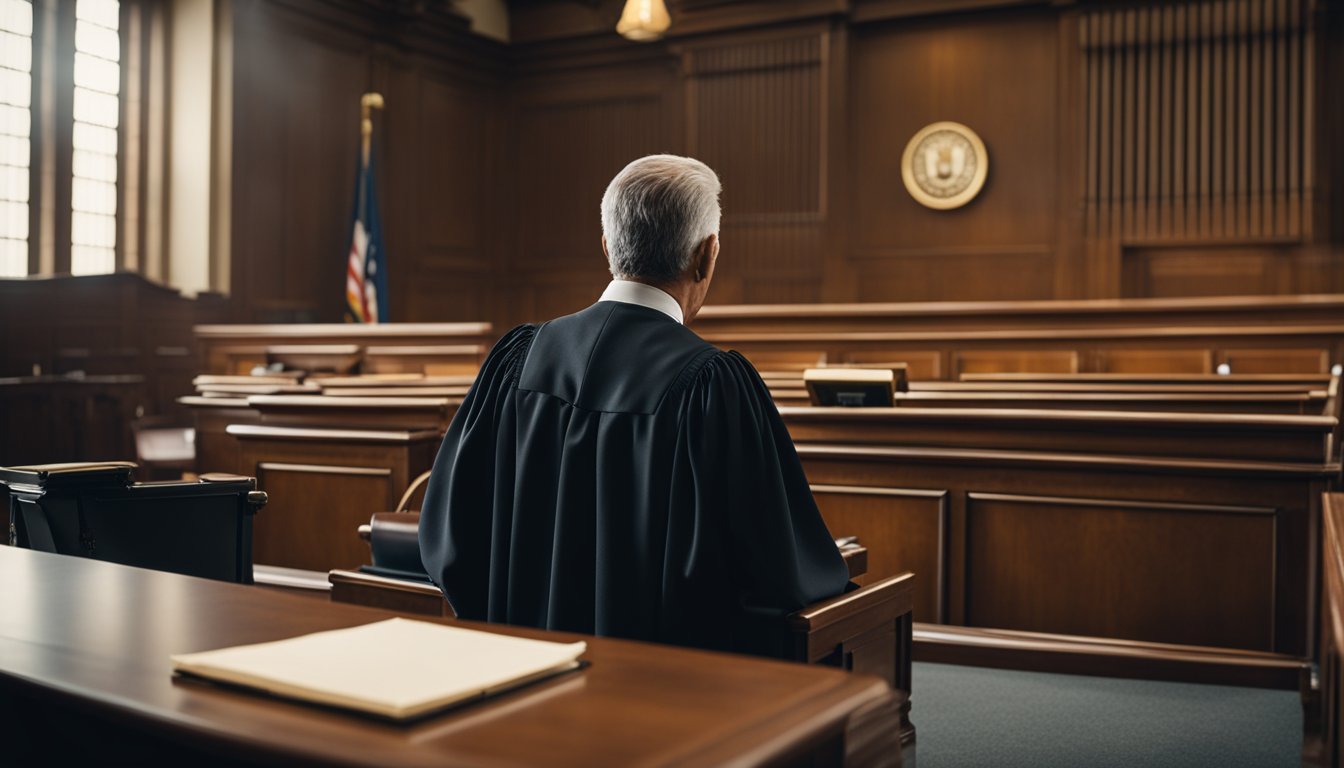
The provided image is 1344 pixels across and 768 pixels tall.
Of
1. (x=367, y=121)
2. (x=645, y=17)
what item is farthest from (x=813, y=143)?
(x=367, y=121)

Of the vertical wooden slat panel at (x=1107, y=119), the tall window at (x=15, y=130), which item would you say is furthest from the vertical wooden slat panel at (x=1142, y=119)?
the tall window at (x=15, y=130)

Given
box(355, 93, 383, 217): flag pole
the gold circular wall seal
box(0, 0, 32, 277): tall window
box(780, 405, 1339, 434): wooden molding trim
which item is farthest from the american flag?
box(780, 405, 1339, 434): wooden molding trim

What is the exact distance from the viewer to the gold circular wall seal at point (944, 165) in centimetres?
947

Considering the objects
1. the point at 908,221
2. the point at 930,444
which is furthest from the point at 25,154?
the point at 930,444

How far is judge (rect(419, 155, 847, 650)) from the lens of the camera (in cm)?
176

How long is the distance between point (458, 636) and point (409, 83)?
10.1 meters

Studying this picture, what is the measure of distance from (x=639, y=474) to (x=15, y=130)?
825 centimetres

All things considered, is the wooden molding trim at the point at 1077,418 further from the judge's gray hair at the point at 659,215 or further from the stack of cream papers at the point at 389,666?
the stack of cream papers at the point at 389,666

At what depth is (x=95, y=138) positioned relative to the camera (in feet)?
29.1

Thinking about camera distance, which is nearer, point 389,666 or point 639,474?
point 389,666

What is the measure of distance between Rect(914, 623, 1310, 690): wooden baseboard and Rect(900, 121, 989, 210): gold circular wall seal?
20.9 feet

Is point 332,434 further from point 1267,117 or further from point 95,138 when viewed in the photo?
point 1267,117

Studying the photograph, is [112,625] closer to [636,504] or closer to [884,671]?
[636,504]

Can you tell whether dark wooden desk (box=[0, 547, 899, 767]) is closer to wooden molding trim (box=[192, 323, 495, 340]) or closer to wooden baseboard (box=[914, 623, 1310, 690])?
wooden baseboard (box=[914, 623, 1310, 690])
